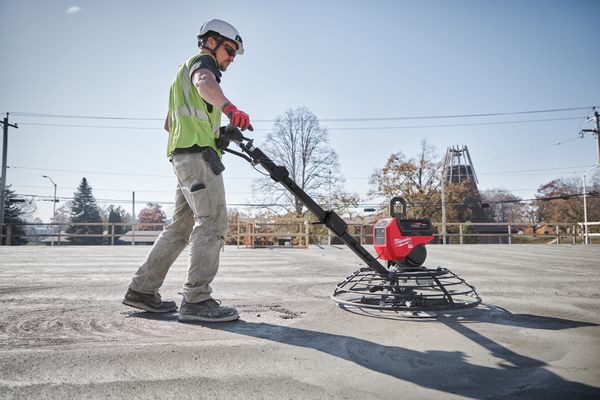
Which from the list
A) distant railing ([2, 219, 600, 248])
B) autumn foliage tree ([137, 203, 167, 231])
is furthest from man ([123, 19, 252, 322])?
autumn foliage tree ([137, 203, 167, 231])

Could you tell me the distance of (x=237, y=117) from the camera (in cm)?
249

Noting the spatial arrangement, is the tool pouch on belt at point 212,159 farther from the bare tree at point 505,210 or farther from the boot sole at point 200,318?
the bare tree at point 505,210

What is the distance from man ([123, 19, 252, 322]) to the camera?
269cm

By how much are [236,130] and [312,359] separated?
1.75m

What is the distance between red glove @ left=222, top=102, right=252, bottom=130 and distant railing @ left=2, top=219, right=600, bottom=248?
940 millimetres

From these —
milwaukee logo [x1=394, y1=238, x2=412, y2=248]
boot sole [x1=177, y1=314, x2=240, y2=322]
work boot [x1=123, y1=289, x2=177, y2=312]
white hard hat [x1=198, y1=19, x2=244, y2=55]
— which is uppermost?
white hard hat [x1=198, y1=19, x2=244, y2=55]

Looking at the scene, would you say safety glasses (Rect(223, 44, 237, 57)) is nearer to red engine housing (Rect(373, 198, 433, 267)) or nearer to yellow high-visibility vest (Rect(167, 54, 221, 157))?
yellow high-visibility vest (Rect(167, 54, 221, 157))

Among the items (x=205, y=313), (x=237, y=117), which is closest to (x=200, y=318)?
(x=205, y=313)

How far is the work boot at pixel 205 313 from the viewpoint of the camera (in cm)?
267

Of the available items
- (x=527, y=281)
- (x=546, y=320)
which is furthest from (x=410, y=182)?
(x=546, y=320)

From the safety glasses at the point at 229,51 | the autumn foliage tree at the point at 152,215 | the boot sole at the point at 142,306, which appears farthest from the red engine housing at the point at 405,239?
the autumn foliage tree at the point at 152,215

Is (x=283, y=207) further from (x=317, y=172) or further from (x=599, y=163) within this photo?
(x=599, y=163)

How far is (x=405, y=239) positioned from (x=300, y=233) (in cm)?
1564

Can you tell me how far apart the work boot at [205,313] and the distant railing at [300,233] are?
0.91m
